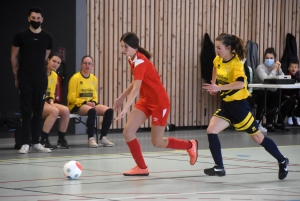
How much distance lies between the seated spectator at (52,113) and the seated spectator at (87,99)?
417mm

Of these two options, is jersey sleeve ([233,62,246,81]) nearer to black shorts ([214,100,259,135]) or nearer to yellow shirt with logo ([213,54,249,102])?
yellow shirt with logo ([213,54,249,102])

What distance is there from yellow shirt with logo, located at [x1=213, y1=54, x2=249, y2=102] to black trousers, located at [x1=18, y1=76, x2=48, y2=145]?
3478 mm

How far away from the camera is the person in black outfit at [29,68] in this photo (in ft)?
33.6

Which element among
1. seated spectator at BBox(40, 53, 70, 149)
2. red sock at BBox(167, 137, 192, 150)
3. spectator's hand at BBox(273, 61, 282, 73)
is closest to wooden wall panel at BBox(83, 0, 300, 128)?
spectator's hand at BBox(273, 61, 282, 73)

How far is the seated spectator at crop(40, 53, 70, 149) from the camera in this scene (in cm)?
1104

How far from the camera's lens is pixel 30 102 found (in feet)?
33.8

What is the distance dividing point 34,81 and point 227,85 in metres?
3.77

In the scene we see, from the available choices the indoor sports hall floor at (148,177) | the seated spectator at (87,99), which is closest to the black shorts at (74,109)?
the seated spectator at (87,99)

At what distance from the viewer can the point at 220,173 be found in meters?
7.68

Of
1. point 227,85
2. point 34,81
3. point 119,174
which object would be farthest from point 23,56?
point 227,85

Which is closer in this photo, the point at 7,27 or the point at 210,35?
the point at 7,27

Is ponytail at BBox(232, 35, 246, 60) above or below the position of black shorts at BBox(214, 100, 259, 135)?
above

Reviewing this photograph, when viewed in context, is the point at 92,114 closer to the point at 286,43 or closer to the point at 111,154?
the point at 111,154

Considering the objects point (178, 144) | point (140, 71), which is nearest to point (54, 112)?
point (178, 144)
